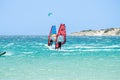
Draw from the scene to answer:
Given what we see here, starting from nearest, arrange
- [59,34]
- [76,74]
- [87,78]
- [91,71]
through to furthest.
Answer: [87,78] → [76,74] → [91,71] → [59,34]

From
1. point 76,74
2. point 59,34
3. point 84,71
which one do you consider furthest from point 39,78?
point 59,34

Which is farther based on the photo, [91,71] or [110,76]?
[91,71]

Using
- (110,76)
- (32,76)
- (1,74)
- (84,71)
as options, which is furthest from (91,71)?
(1,74)

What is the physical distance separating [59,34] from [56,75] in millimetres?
18673

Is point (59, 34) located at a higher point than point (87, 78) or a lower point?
higher

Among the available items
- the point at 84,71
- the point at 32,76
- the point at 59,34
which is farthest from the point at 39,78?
the point at 59,34

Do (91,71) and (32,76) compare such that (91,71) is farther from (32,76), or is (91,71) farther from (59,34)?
(59,34)

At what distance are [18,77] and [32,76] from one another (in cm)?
106

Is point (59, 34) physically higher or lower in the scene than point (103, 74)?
higher

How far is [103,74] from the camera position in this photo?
26500 millimetres

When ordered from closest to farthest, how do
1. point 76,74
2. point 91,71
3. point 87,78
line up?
1. point 87,78
2. point 76,74
3. point 91,71

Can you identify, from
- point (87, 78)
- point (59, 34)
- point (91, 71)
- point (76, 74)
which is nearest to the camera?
point (87, 78)

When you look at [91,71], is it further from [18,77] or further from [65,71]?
[18,77]

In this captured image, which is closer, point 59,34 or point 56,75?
point 56,75
